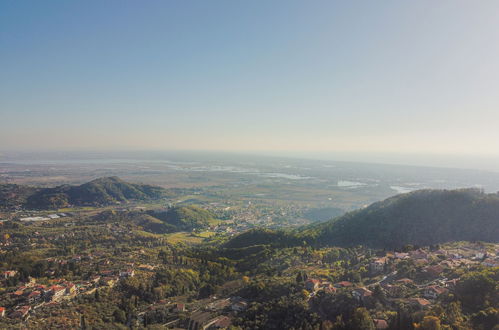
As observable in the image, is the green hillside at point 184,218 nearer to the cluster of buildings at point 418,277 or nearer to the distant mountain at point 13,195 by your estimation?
the distant mountain at point 13,195

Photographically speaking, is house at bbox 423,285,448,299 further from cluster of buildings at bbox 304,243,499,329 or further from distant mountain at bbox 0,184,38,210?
distant mountain at bbox 0,184,38,210

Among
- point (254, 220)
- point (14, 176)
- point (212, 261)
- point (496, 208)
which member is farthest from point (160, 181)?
point (496, 208)

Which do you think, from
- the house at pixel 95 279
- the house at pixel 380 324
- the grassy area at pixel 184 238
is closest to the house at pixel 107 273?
the house at pixel 95 279

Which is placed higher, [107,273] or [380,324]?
[380,324]

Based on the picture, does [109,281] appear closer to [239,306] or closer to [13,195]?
[239,306]

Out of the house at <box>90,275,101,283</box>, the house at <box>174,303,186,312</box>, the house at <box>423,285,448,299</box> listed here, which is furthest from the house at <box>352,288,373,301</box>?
the house at <box>90,275,101,283</box>

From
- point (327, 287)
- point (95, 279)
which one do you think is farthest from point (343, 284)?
point (95, 279)

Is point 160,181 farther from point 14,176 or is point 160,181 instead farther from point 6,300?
point 6,300
